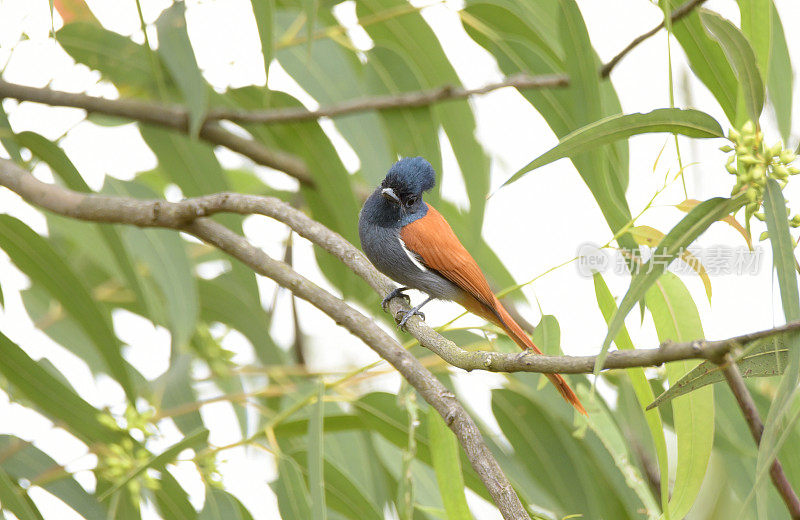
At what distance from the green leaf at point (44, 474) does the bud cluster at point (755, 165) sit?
2.05 m

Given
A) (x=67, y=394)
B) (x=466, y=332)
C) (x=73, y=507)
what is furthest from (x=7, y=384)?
(x=466, y=332)

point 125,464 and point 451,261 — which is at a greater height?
point 451,261

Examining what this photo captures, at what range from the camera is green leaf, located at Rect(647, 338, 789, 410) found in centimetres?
127

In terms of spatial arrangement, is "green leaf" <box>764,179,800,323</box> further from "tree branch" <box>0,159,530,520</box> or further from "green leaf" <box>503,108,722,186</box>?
"tree branch" <box>0,159,530,520</box>

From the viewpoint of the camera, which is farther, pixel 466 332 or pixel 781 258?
pixel 466 332

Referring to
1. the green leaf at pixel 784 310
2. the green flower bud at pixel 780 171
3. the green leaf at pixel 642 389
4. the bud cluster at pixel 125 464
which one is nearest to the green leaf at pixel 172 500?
the bud cluster at pixel 125 464

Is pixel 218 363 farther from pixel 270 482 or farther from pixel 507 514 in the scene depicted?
pixel 507 514

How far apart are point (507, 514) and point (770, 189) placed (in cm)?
73

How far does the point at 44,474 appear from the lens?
7.94 feet

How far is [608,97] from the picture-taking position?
2744 mm

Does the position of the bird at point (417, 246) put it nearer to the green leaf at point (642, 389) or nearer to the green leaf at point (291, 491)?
the green leaf at point (642, 389)

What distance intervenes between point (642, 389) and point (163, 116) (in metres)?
1.94

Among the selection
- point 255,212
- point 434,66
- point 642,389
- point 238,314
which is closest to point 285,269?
point 255,212

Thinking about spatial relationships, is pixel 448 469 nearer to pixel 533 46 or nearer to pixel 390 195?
pixel 390 195
